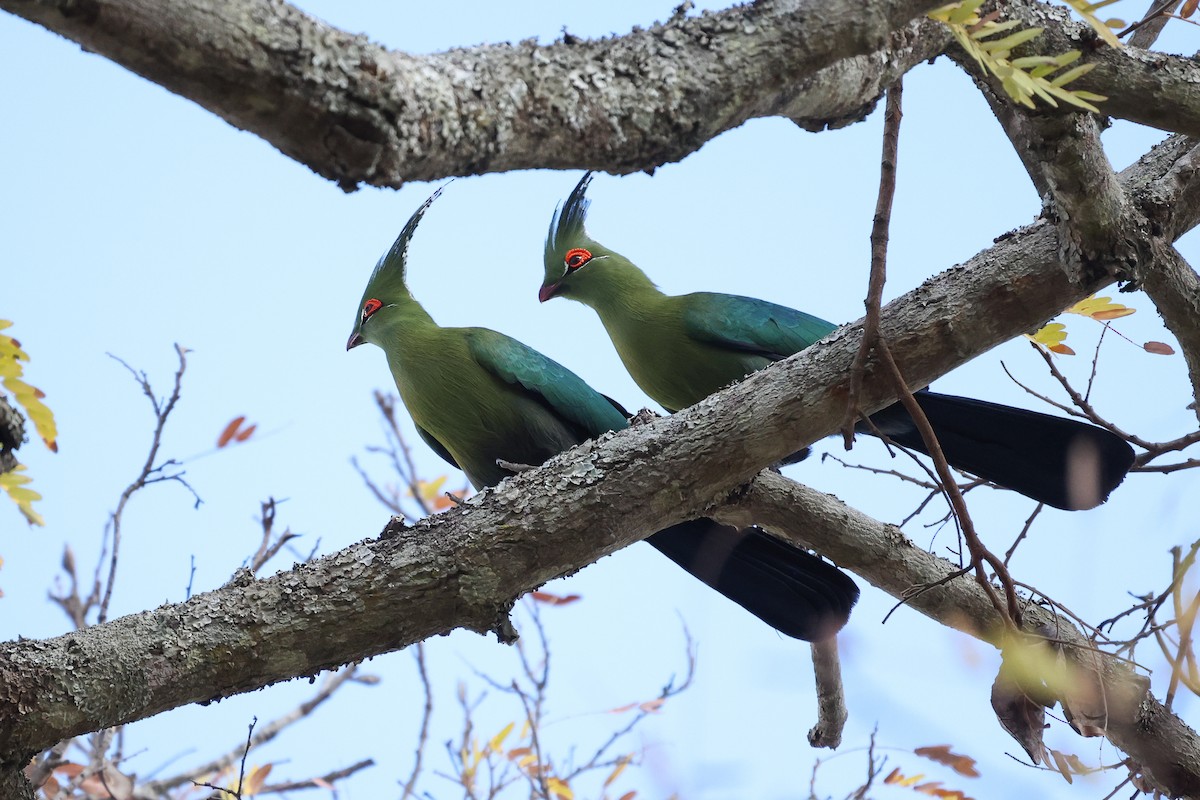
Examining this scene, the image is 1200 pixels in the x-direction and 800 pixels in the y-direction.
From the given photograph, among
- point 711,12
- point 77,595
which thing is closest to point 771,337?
point 711,12

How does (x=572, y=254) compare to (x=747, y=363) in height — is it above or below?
above

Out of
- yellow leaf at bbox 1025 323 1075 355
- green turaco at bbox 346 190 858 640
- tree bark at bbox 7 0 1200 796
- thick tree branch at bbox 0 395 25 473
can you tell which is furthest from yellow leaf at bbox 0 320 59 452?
yellow leaf at bbox 1025 323 1075 355

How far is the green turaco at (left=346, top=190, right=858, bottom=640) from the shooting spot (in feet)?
11.0

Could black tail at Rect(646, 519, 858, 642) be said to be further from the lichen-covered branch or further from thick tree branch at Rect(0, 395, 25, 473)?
thick tree branch at Rect(0, 395, 25, 473)

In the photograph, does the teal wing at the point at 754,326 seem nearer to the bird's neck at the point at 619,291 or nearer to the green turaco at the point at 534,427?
the bird's neck at the point at 619,291

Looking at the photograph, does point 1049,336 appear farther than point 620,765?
No

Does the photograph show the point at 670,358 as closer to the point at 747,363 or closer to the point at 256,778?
the point at 747,363

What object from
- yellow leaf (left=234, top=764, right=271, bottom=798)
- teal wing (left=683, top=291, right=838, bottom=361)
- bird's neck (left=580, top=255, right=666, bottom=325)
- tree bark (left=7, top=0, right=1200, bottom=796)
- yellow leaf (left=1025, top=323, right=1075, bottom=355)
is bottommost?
tree bark (left=7, top=0, right=1200, bottom=796)

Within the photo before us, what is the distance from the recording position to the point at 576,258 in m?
4.50

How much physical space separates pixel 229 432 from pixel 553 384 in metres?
1.68

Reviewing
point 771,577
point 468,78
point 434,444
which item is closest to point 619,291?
point 434,444

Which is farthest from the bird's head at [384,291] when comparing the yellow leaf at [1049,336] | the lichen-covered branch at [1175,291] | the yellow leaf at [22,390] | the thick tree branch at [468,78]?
the thick tree branch at [468,78]

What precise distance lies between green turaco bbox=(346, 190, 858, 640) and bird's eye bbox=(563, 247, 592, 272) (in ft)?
1.95

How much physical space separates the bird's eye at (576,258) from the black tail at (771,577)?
1.43 meters
